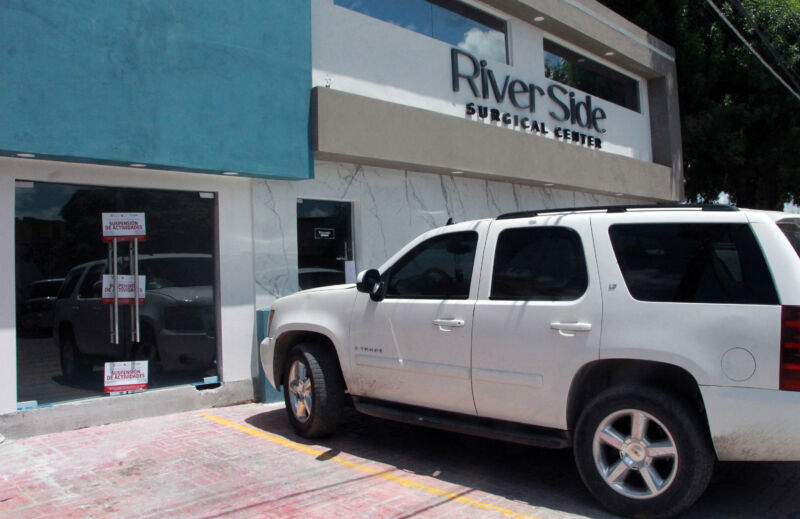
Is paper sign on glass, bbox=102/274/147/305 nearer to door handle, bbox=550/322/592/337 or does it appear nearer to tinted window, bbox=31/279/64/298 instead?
tinted window, bbox=31/279/64/298

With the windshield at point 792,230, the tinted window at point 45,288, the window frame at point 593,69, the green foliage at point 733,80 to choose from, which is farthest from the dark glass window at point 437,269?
the green foliage at point 733,80

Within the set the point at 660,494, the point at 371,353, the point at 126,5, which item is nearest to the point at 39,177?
the point at 126,5

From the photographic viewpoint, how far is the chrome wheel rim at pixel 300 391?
6609 millimetres

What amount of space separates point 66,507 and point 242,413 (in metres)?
3.03

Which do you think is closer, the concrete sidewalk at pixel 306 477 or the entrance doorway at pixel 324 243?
the concrete sidewalk at pixel 306 477

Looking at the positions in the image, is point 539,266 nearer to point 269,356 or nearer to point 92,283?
point 269,356

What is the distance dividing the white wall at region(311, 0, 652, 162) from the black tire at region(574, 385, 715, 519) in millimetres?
6364

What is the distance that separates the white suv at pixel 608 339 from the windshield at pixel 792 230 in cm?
2

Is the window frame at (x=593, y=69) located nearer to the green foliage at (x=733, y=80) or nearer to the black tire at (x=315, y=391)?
the green foliage at (x=733, y=80)

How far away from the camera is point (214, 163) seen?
25.5ft

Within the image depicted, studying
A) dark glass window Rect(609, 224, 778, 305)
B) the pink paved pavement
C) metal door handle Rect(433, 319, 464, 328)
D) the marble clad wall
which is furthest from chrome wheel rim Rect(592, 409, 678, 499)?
the marble clad wall

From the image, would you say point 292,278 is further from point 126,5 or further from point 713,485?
point 713,485

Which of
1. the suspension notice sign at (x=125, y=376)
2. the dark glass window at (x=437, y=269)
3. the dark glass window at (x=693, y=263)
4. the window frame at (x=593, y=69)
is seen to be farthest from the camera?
the window frame at (x=593, y=69)

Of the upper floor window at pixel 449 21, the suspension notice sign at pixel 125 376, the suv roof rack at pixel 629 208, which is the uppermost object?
the upper floor window at pixel 449 21
